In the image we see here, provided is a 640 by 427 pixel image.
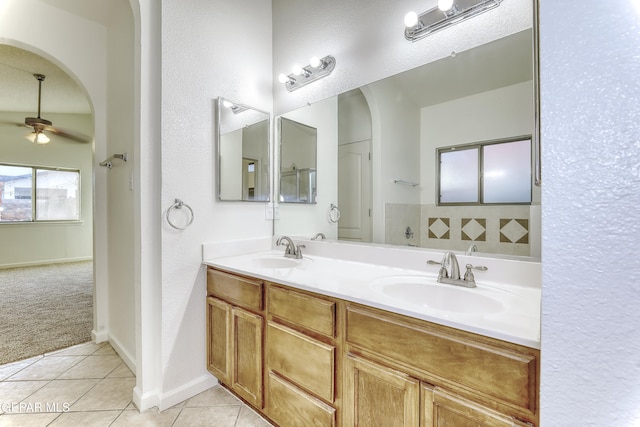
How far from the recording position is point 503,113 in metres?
1.29

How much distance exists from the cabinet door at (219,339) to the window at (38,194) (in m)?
5.76

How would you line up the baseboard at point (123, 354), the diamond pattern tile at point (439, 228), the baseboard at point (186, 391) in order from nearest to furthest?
the diamond pattern tile at point (439, 228) → the baseboard at point (186, 391) → the baseboard at point (123, 354)

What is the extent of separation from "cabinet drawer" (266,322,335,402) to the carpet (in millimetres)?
2118

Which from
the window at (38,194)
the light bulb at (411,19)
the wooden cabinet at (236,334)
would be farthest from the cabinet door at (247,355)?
the window at (38,194)

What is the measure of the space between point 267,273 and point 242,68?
1473 mm

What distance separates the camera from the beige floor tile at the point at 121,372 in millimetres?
1970

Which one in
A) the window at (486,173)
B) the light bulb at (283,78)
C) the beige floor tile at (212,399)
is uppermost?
the light bulb at (283,78)

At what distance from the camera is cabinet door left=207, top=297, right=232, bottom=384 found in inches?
65.3

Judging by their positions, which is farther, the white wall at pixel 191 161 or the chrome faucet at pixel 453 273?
the white wall at pixel 191 161

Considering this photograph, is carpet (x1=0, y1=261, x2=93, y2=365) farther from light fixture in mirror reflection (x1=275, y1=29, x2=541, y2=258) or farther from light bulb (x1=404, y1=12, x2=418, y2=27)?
light bulb (x1=404, y1=12, x2=418, y2=27)

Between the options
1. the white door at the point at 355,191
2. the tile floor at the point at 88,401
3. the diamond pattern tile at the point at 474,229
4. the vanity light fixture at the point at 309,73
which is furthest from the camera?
the vanity light fixture at the point at 309,73

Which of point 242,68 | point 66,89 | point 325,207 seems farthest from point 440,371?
point 66,89

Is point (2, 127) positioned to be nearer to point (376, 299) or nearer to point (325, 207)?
point (325, 207)

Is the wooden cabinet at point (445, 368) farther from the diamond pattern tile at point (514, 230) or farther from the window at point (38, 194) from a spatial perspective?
the window at point (38, 194)
